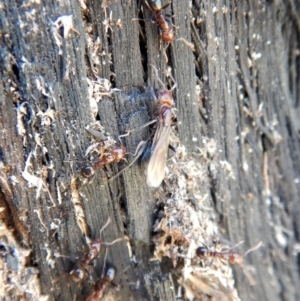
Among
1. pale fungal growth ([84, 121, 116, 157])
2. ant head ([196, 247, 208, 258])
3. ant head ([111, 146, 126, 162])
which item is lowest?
ant head ([196, 247, 208, 258])

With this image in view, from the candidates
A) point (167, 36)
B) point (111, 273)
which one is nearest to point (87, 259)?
point (111, 273)

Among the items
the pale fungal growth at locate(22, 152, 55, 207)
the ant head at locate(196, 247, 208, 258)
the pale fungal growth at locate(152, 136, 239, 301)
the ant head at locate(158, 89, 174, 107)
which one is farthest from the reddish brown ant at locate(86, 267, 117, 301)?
the ant head at locate(158, 89, 174, 107)

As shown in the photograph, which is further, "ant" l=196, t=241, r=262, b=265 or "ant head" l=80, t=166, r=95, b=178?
"ant" l=196, t=241, r=262, b=265

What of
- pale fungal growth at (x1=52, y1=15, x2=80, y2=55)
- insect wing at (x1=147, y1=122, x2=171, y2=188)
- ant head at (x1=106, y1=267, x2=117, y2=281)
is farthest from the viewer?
ant head at (x1=106, y1=267, x2=117, y2=281)

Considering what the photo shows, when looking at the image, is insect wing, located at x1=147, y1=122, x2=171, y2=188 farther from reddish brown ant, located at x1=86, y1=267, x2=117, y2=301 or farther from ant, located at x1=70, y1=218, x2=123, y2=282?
reddish brown ant, located at x1=86, y1=267, x2=117, y2=301

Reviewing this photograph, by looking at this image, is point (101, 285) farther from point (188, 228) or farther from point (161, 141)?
point (161, 141)

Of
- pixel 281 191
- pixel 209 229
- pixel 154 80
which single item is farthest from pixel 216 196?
pixel 154 80

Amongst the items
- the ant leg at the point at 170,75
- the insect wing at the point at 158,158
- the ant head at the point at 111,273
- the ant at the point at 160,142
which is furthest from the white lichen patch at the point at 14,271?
the ant leg at the point at 170,75
